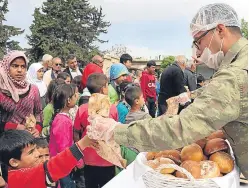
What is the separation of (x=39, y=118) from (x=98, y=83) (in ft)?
2.51

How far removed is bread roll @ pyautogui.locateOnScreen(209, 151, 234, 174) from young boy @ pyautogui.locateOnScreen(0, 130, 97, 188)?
69 cm

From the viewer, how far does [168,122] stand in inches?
58.0

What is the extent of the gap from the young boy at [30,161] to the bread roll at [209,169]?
67cm

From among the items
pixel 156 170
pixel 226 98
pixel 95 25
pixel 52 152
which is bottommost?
pixel 52 152

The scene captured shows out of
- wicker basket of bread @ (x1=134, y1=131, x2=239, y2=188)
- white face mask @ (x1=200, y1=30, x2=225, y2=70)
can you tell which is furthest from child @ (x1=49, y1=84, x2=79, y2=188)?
white face mask @ (x1=200, y1=30, x2=225, y2=70)

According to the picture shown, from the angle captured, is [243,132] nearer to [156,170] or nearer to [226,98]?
[226,98]

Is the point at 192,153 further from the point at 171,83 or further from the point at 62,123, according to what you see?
the point at 171,83

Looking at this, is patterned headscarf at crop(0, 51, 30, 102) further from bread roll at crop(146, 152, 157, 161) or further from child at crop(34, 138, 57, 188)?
bread roll at crop(146, 152, 157, 161)

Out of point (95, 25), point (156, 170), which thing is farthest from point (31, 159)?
point (95, 25)

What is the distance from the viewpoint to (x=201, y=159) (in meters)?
1.64

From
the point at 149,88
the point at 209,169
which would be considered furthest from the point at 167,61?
the point at 209,169

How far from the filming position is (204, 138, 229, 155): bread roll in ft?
5.48

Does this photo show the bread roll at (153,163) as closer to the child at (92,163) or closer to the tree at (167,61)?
the child at (92,163)

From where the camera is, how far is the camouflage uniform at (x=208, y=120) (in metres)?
1.40
